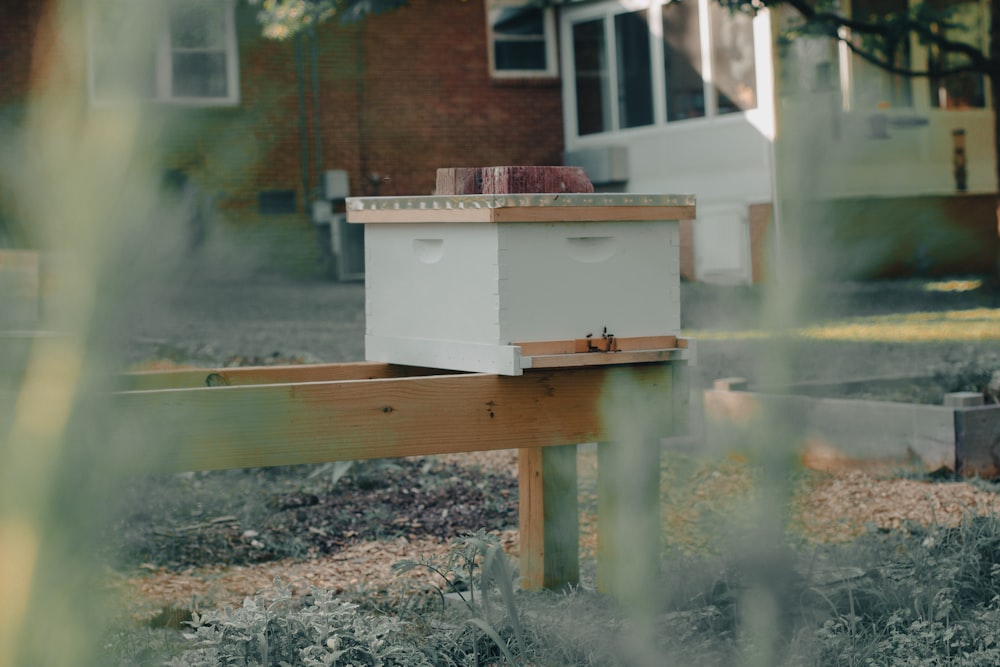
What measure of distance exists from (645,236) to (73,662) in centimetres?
292

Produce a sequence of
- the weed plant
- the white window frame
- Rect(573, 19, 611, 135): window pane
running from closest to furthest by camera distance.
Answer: the weed plant → the white window frame → Rect(573, 19, 611, 135): window pane

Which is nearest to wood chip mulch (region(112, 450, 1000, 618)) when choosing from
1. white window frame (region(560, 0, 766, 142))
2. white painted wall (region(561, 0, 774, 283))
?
white painted wall (region(561, 0, 774, 283))

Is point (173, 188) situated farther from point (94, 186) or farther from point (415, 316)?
point (415, 316)

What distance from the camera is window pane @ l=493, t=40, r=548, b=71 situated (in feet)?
55.9

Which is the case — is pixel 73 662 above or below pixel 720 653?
above

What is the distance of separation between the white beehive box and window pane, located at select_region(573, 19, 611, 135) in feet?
44.7

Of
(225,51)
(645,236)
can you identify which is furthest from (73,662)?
(645,236)

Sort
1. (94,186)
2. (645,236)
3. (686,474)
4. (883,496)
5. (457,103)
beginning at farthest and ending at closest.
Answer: (457,103) → (883,496) → (645,236) → (686,474) → (94,186)

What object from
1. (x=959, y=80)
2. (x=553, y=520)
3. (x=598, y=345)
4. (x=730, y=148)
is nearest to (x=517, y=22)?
(x=730, y=148)

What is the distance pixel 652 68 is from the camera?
15812mm

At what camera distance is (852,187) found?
2.30 ft

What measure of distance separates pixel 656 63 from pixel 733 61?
139 cm

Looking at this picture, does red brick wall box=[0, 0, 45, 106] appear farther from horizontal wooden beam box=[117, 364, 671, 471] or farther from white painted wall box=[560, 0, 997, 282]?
white painted wall box=[560, 0, 997, 282]

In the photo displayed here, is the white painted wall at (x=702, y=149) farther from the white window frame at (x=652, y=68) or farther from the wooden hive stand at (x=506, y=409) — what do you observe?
the wooden hive stand at (x=506, y=409)
